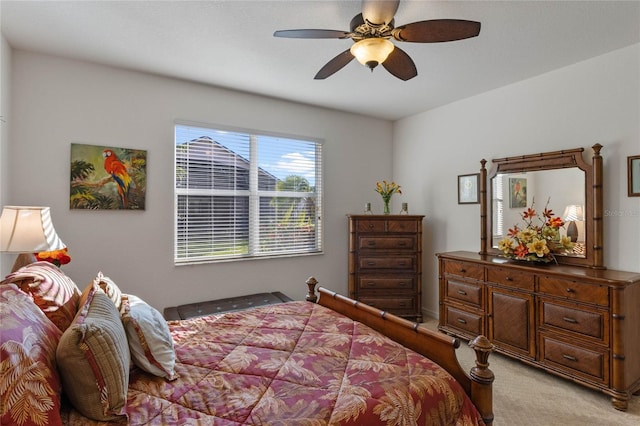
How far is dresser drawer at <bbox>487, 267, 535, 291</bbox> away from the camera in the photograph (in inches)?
105

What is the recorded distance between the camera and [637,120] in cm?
246

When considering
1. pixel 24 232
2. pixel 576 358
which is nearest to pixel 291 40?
pixel 24 232

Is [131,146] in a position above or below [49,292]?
above

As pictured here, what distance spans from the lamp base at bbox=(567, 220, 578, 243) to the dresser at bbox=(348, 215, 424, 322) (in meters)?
1.43

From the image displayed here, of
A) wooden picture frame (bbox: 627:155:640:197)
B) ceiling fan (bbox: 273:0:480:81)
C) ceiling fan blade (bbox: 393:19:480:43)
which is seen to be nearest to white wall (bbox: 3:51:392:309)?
ceiling fan (bbox: 273:0:480:81)

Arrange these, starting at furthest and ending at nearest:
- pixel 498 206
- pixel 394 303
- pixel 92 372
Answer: pixel 394 303, pixel 498 206, pixel 92 372

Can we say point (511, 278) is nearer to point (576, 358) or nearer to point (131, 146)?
point (576, 358)

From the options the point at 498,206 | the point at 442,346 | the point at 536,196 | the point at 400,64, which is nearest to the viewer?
the point at 442,346

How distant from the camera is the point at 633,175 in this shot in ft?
8.08

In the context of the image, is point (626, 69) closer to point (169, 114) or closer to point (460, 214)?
point (460, 214)

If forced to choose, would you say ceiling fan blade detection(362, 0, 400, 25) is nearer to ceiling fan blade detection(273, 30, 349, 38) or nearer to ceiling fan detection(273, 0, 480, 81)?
ceiling fan detection(273, 0, 480, 81)

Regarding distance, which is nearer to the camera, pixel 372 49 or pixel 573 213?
pixel 372 49

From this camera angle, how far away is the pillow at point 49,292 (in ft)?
4.40

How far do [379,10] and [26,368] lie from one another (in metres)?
2.05
